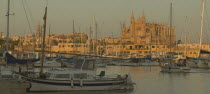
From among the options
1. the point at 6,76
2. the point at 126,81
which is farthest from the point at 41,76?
the point at 6,76

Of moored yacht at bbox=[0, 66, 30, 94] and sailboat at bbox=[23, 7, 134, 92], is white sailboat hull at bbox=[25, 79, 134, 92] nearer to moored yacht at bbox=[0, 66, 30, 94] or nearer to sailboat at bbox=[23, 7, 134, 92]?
sailboat at bbox=[23, 7, 134, 92]

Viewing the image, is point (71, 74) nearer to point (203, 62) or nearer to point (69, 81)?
point (69, 81)

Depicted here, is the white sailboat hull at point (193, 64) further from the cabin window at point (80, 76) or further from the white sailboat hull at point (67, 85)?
the cabin window at point (80, 76)

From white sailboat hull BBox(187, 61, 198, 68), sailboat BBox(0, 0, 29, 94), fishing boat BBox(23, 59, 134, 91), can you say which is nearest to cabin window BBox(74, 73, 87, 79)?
fishing boat BBox(23, 59, 134, 91)

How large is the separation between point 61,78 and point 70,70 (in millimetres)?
1056

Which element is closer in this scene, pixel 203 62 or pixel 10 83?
pixel 10 83

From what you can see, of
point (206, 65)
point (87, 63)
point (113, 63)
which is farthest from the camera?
point (113, 63)

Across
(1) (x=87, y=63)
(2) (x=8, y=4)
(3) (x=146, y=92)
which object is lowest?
(3) (x=146, y=92)

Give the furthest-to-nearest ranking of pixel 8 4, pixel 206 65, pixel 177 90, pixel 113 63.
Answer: pixel 113 63, pixel 206 65, pixel 8 4, pixel 177 90

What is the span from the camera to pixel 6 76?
43000 millimetres

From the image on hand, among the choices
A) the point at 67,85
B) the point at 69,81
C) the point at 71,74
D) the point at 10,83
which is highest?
the point at 71,74

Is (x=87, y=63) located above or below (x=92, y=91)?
above

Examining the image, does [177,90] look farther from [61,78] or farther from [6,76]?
[6,76]

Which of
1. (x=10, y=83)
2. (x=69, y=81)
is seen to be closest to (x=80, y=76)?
(x=69, y=81)
